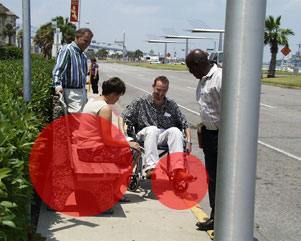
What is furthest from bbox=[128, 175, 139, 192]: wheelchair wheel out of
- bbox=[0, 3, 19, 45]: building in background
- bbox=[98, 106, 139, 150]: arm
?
bbox=[0, 3, 19, 45]: building in background

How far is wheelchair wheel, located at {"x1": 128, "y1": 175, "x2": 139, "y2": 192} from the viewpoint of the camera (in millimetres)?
5588

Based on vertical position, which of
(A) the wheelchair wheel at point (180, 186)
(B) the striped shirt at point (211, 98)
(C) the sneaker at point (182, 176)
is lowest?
(A) the wheelchair wheel at point (180, 186)

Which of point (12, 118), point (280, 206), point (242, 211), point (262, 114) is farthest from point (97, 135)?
point (262, 114)

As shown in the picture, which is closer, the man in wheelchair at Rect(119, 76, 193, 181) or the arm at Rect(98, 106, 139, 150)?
the arm at Rect(98, 106, 139, 150)

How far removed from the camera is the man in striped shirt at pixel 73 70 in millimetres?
6730

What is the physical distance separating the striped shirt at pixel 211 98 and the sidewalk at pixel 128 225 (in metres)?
1.03

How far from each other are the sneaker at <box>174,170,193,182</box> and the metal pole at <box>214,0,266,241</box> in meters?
3.02

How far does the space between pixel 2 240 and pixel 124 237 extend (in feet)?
6.27

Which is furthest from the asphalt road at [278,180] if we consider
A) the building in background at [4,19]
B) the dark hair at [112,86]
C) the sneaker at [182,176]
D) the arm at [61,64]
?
the building in background at [4,19]

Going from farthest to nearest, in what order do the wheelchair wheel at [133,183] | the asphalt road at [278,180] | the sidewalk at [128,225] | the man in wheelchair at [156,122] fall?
the man in wheelchair at [156,122] < the wheelchair wheel at [133,183] < the asphalt road at [278,180] < the sidewalk at [128,225]

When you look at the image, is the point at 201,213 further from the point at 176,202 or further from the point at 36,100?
the point at 36,100
